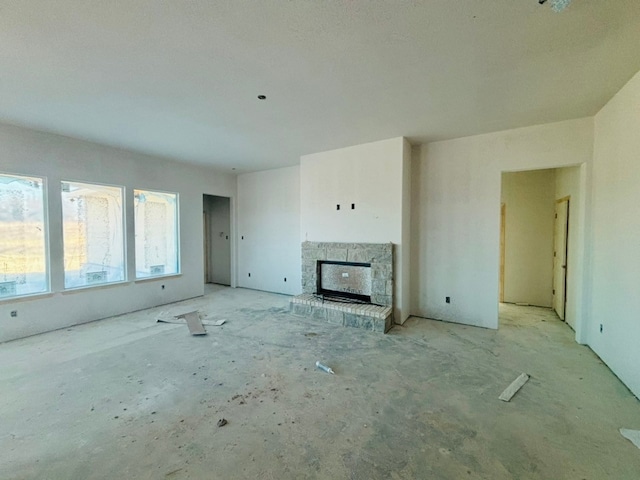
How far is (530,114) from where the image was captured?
3.44 meters

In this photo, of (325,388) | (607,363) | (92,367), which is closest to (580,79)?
(607,363)

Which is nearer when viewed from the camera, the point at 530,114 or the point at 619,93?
the point at 619,93

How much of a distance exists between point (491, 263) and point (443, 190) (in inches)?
52.7

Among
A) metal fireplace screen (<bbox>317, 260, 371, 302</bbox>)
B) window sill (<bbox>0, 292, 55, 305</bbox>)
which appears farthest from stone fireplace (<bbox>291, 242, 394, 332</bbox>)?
window sill (<bbox>0, 292, 55, 305</bbox>)

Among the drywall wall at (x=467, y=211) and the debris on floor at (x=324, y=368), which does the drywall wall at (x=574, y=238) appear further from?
the debris on floor at (x=324, y=368)

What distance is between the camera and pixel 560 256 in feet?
15.6

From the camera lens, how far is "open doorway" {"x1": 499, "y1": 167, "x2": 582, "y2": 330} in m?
4.71

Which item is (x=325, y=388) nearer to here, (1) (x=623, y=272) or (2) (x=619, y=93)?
(1) (x=623, y=272)

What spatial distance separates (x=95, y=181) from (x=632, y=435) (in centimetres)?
701

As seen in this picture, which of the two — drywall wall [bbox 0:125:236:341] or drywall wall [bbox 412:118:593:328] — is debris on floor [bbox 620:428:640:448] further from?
drywall wall [bbox 0:125:236:341]

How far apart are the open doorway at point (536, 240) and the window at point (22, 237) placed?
25.3 ft

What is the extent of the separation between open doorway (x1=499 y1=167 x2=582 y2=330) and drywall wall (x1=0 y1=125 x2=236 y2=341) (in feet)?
21.4

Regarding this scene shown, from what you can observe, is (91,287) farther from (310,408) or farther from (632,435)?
(632,435)

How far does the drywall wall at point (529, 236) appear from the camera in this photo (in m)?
5.24
